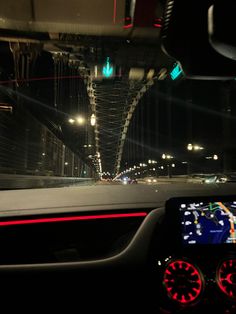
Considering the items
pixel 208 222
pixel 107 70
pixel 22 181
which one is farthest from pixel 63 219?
pixel 107 70

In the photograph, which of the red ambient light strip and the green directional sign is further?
the green directional sign

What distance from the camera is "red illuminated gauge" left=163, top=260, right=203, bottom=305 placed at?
77.5 inches

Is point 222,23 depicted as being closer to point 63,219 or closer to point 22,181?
point 63,219

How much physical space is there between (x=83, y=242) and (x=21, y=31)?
7605 mm

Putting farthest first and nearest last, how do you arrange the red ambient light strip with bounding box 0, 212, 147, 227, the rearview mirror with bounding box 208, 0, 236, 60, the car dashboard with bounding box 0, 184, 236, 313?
the red ambient light strip with bounding box 0, 212, 147, 227 < the car dashboard with bounding box 0, 184, 236, 313 < the rearview mirror with bounding box 208, 0, 236, 60

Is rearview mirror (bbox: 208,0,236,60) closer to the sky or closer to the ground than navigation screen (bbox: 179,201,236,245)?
closer to the sky

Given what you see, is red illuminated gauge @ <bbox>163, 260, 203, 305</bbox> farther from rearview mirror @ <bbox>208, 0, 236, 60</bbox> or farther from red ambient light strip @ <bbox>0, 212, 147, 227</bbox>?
rearview mirror @ <bbox>208, 0, 236, 60</bbox>

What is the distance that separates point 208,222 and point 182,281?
0.45 metres

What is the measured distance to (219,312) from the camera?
1904 millimetres

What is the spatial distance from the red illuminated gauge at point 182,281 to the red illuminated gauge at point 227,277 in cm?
12

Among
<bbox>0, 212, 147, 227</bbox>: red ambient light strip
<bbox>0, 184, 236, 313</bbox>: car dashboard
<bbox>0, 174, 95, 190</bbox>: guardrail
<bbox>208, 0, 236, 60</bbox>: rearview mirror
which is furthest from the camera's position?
<bbox>0, 174, 95, 190</bbox>: guardrail

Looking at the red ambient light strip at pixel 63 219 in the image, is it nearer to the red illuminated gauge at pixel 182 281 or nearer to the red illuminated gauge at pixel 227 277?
the red illuminated gauge at pixel 182 281

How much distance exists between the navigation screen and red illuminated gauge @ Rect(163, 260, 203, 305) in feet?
0.48

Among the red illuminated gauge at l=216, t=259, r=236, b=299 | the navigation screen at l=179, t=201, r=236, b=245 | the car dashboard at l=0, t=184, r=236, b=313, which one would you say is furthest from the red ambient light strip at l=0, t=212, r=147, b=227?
the red illuminated gauge at l=216, t=259, r=236, b=299
